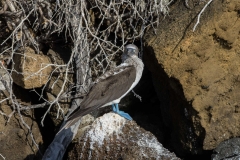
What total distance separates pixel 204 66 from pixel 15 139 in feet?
8.86

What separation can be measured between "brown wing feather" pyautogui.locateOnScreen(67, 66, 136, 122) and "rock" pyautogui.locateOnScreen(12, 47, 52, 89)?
2.99ft

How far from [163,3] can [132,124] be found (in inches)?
60.6

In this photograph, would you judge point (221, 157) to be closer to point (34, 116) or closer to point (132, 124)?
point (132, 124)

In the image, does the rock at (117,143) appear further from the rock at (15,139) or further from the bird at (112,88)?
the rock at (15,139)

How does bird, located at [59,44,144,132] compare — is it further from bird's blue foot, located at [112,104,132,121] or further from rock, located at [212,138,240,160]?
rock, located at [212,138,240,160]

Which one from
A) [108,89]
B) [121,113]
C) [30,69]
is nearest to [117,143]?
[121,113]

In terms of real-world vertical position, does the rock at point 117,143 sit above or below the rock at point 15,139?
above

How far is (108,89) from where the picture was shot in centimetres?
517

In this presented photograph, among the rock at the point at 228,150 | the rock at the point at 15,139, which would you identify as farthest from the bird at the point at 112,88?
the rock at the point at 15,139

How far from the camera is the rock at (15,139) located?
19.6 feet

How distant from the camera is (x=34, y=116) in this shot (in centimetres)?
630

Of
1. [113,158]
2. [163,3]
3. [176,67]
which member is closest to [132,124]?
[113,158]

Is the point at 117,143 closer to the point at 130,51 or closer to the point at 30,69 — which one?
the point at 130,51

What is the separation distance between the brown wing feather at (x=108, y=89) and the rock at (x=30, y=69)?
91 cm
